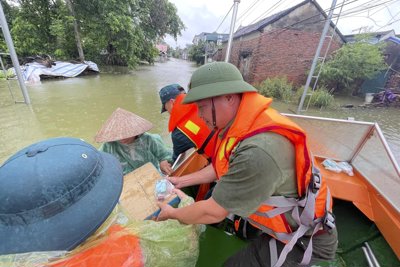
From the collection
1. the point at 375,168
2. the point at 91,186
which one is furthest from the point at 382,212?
the point at 91,186

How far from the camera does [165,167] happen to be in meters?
2.26

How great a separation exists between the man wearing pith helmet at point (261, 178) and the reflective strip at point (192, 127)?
24.9 inches

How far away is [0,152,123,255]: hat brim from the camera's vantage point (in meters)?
0.66

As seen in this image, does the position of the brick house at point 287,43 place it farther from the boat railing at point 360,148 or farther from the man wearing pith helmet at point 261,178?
the man wearing pith helmet at point 261,178

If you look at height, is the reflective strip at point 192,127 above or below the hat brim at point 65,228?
below

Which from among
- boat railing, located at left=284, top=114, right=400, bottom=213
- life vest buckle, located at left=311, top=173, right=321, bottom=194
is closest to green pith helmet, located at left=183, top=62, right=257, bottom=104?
life vest buckle, located at left=311, top=173, right=321, bottom=194

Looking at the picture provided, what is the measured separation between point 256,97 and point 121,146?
1.59m

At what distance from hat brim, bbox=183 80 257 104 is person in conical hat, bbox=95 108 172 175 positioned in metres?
1.17

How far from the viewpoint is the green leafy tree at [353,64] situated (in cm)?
1000

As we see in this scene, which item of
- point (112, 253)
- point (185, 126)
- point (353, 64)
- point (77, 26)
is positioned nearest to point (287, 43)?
point (353, 64)

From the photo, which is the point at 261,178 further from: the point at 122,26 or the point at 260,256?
the point at 122,26

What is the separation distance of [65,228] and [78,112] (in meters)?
7.18

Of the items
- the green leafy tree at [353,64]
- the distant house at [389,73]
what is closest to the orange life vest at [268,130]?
the green leafy tree at [353,64]

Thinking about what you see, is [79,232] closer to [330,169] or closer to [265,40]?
[330,169]
